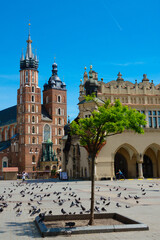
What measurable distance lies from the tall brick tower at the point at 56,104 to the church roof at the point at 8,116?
12150 millimetres

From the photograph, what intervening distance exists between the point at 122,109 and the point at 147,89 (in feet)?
123

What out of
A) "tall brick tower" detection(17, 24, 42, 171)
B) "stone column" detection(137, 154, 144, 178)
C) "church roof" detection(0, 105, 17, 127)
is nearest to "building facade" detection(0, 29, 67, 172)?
A: "tall brick tower" detection(17, 24, 42, 171)

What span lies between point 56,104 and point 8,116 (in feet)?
70.0

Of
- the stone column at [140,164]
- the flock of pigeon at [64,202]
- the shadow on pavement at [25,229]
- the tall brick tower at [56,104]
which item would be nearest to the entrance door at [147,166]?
the stone column at [140,164]

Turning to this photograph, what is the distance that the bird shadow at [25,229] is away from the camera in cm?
841

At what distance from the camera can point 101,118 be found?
11000 mm

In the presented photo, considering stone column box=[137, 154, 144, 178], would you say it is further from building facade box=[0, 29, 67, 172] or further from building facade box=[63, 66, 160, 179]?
building facade box=[0, 29, 67, 172]

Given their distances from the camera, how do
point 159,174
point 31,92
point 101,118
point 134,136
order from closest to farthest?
point 101,118
point 134,136
point 159,174
point 31,92

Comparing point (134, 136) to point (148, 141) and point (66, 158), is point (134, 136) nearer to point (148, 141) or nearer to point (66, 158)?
point (148, 141)

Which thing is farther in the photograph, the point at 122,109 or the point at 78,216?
the point at 122,109

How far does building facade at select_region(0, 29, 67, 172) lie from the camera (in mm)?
92938

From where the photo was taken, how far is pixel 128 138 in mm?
43000

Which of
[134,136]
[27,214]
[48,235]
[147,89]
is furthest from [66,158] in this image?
[48,235]

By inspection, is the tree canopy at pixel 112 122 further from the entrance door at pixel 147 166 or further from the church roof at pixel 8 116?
the church roof at pixel 8 116
